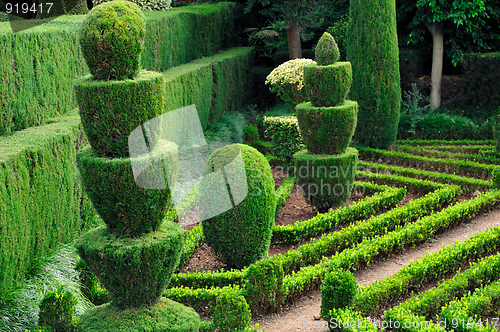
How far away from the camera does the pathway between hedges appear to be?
6643mm

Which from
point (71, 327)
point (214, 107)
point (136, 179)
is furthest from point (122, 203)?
point (214, 107)

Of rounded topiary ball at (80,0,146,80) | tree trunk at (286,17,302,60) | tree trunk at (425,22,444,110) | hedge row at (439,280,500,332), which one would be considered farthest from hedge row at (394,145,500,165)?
rounded topiary ball at (80,0,146,80)

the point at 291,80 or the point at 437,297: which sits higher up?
the point at 291,80

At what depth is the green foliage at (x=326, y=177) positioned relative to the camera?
987 centimetres

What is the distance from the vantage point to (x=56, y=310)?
552 centimetres

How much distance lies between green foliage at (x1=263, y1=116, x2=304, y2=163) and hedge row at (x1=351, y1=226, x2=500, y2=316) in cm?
536

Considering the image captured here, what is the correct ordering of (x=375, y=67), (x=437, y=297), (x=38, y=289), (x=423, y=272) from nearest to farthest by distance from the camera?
(x=38, y=289) → (x=437, y=297) → (x=423, y=272) → (x=375, y=67)

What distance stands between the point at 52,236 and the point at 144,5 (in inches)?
372

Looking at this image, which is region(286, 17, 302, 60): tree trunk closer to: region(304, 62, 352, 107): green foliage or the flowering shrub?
the flowering shrub

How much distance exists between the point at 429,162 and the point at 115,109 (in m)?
9.42

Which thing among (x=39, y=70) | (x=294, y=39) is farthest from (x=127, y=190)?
(x=294, y=39)

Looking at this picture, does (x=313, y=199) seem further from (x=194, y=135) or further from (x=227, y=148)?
(x=194, y=135)

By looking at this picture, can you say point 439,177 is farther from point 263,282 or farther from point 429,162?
point 263,282

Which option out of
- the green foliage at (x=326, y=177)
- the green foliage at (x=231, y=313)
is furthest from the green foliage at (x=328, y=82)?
the green foliage at (x=231, y=313)
